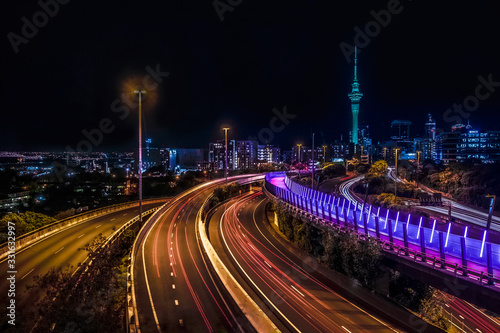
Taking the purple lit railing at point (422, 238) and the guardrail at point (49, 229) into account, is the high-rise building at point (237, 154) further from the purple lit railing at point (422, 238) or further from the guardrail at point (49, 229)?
the purple lit railing at point (422, 238)

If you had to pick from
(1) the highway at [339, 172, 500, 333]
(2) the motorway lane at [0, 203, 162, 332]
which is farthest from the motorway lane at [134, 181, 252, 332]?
(1) the highway at [339, 172, 500, 333]

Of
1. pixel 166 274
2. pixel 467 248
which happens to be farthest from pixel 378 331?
pixel 166 274

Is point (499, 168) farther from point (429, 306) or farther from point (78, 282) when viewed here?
point (78, 282)

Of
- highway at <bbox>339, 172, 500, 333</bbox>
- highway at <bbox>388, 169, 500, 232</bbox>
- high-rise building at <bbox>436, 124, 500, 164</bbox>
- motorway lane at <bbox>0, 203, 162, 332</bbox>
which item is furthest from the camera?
high-rise building at <bbox>436, 124, 500, 164</bbox>

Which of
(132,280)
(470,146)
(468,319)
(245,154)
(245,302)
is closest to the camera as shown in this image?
(245,302)

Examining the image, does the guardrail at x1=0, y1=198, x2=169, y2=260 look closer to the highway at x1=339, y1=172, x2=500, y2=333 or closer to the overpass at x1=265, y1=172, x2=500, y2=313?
the overpass at x1=265, y1=172, x2=500, y2=313

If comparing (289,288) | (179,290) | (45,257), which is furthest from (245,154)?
(179,290)

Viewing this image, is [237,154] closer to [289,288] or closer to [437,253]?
[289,288]
